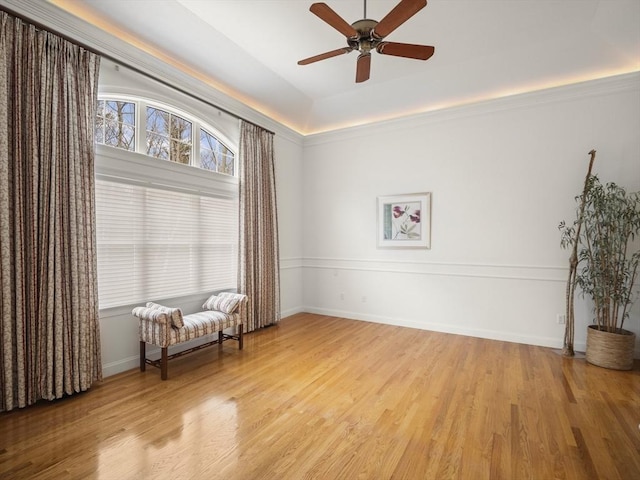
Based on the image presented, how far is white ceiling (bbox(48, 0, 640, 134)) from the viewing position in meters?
3.09

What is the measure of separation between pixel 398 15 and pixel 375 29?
0.78 feet

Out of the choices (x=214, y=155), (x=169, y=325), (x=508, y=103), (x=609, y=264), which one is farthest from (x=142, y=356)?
(x=508, y=103)

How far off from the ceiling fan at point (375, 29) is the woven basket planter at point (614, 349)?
3542 millimetres

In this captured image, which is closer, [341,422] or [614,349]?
[341,422]

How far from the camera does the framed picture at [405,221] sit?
495cm

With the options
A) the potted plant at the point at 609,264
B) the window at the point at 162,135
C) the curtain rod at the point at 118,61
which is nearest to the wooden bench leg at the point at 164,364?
the window at the point at 162,135

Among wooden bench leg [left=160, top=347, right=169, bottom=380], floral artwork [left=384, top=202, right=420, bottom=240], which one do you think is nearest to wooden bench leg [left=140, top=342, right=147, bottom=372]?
wooden bench leg [left=160, top=347, right=169, bottom=380]

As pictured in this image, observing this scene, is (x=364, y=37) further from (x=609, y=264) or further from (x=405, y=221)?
(x=609, y=264)

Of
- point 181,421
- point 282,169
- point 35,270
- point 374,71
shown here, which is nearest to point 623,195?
point 374,71

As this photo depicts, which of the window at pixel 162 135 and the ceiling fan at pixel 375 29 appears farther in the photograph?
Answer: the window at pixel 162 135

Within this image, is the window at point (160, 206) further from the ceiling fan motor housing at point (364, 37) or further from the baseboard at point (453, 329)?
the ceiling fan motor housing at point (364, 37)

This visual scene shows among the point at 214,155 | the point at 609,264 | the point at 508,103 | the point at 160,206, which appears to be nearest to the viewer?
the point at 609,264

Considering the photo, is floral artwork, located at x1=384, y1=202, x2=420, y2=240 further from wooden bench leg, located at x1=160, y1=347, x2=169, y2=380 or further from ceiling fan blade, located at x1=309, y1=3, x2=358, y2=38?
wooden bench leg, located at x1=160, y1=347, x2=169, y2=380

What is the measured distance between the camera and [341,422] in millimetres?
2426
